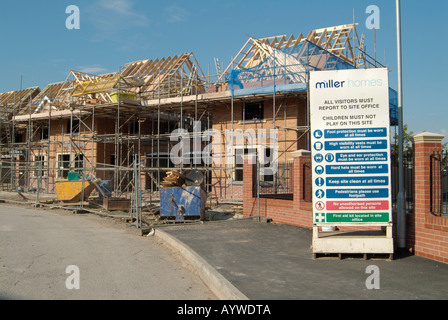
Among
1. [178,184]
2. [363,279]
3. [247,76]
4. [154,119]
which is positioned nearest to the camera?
[363,279]

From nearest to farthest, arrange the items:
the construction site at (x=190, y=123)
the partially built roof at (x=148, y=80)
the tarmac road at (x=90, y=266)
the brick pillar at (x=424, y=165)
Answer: the tarmac road at (x=90, y=266) < the brick pillar at (x=424, y=165) < the construction site at (x=190, y=123) < the partially built roof at (x=148, y=80)

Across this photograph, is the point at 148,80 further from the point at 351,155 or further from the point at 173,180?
the point at 351,155

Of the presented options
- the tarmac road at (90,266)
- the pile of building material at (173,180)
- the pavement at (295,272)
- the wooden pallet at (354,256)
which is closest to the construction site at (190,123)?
the pile of building material at (173,180)

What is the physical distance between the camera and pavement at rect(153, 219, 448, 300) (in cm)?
578

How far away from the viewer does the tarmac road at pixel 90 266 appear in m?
6.16

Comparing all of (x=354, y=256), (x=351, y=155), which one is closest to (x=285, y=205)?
(x=354, y=256)

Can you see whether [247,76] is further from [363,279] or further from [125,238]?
[363,279]

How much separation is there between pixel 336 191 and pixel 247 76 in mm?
14897

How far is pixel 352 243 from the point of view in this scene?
7980mm

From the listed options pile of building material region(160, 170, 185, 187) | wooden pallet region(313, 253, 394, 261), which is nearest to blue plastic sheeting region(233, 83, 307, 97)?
pile of building material region(160, 170, 185, 187)

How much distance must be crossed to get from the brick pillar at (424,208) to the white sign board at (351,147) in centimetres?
68

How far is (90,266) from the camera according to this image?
802 cm

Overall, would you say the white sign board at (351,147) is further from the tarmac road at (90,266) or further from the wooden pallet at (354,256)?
the tarmac road at (90,266)
